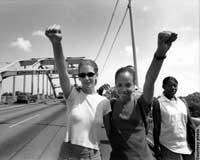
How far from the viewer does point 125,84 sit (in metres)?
1.86

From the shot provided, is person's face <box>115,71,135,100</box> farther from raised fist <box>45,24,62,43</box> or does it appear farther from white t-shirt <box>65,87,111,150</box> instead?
raised fist <box>45,24,62,43</box>

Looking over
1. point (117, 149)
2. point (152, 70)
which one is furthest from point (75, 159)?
point (152, 70)

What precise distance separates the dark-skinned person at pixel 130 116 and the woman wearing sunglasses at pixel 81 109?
0.39 feet

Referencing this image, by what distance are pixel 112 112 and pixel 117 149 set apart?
29 cm

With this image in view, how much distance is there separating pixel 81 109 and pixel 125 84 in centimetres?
41

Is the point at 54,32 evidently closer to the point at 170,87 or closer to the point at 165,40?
the point at 165,40

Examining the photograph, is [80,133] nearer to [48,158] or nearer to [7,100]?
[48,158]

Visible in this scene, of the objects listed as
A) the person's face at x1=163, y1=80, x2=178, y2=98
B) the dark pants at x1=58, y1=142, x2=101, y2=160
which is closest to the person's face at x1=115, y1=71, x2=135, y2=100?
the dark pants at x1=58, y1=142, x2=101, y2=160

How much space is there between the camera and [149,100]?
5.93 feet

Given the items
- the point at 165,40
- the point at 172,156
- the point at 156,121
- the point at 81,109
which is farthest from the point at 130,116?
the point at 172,156

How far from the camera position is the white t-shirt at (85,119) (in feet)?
5.70

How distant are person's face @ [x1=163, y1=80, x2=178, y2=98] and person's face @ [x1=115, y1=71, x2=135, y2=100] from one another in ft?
3.20

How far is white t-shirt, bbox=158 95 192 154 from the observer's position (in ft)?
7.98

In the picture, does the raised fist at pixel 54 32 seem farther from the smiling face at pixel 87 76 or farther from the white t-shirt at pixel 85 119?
the white t-shirt at pixel 85 119
